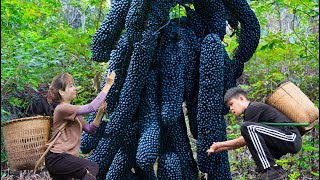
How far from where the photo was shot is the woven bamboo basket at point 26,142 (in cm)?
289

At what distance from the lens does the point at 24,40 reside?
473 centimetres

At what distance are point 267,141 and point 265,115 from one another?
183 mm

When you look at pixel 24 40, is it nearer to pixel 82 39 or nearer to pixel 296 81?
pixel 82 39

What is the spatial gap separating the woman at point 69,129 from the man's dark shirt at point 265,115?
0.89 m

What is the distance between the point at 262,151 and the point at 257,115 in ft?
0.83

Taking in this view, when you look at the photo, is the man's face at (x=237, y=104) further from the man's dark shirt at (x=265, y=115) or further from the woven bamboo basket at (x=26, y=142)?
the woven bamboo basket at (x=26, y=142)

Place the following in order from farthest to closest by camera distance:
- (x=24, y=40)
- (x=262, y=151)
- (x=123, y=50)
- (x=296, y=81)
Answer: (x=296, y=81) < (x=24, y=40) < (x=123, y=50) < (x=262, y=151)

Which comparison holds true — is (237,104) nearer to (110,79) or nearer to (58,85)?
(110,79)

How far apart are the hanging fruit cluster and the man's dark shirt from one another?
0.19 metres

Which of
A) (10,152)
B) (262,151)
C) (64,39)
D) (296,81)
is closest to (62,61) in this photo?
(64,39)

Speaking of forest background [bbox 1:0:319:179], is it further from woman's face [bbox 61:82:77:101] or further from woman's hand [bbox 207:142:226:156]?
woman's hand [bbox 207:142:226:156]

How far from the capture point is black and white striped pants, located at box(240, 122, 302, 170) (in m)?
2.69

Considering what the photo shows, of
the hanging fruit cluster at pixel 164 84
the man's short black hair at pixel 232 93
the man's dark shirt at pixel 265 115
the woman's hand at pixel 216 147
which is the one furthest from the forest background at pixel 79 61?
the woman's hand at pixel 216 147

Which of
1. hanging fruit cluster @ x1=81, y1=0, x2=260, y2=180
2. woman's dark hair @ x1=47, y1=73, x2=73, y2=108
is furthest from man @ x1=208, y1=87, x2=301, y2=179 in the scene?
woman's dark hair @ x1=47, y1=73, x2=73, y2=108
